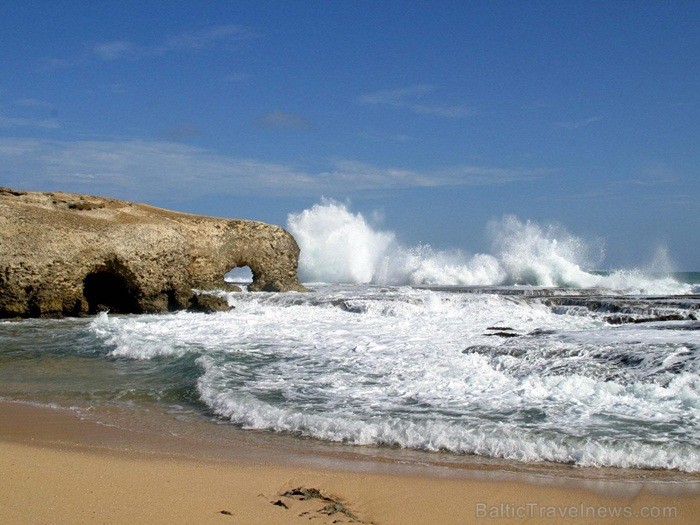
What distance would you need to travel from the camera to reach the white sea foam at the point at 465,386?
5.46 metres

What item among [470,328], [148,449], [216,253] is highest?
[216,253]

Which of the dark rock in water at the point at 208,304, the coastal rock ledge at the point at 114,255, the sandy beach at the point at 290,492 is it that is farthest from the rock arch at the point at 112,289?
the sandy beach at the point at 290,492

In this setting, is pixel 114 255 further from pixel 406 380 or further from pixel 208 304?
pixel 406 380

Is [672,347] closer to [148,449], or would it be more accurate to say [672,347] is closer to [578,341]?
[578,341]

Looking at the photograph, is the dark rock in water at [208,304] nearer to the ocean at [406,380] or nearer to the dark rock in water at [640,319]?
the ocean at [406,380]

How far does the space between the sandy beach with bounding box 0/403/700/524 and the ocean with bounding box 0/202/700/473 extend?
0.63m

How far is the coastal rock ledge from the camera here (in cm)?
1697

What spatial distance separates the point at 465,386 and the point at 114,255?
13.2 meters

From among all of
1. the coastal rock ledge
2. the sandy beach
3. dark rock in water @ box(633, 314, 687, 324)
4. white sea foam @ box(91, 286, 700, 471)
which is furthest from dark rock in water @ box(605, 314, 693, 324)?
the coastal rock ledge

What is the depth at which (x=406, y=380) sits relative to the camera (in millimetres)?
7812

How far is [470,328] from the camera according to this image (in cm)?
1232

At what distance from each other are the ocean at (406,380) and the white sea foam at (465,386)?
0.02m

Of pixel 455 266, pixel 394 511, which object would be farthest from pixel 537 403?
pixel 455 266

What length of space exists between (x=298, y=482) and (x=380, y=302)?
38.1ft
